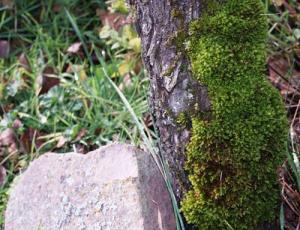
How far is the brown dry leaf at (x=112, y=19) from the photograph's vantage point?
3.20 metres

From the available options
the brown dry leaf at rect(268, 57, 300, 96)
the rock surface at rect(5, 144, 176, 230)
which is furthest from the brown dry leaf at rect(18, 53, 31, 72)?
the brown dry leaf at rect(268, 57, 300, 96)

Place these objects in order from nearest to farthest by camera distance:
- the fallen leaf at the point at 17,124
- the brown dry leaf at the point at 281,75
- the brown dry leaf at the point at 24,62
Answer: the brown dry leaf at the point at 281,75, the fallen leaf at the point at 17,124, the brown dry leaf at the point at 24,62

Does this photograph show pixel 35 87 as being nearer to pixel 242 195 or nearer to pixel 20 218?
pixel 20 218

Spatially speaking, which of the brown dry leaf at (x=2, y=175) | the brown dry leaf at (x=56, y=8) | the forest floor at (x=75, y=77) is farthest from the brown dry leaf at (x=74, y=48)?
the brown dry leaf at (x=2, y=175)

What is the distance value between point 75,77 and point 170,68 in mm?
1150

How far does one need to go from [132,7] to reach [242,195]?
2.32 ft

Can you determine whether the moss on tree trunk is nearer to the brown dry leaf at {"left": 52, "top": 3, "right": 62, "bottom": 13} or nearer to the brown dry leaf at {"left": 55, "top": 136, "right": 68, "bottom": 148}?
the brown dry leaf at {"left": 55, "top": 136, "right": 68, "bottom": 148}

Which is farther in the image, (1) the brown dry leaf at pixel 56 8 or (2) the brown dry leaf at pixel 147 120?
(1) the brown dry leaf at pixel 56 8

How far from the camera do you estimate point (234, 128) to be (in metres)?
1.89

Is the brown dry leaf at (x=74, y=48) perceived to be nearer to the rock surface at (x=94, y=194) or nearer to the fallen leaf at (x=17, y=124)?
the fallen leaf at (x=17, y=124)

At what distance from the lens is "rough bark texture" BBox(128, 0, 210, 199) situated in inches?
72.6

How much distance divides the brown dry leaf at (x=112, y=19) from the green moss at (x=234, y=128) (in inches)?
50.2

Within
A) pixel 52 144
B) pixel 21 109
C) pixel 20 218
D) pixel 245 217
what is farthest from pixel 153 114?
pixel 21 109

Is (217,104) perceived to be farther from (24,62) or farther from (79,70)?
(24,62)
